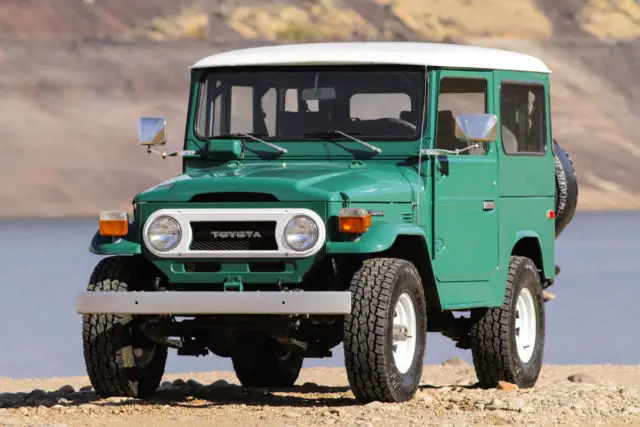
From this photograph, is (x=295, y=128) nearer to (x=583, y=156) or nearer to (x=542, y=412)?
(x=542, y=412)

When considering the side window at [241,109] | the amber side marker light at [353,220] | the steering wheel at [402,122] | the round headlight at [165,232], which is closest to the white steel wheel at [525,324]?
the steering wheel at [402,122]

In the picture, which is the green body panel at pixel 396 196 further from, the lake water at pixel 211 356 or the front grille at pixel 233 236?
the lake water at pixel 211 356

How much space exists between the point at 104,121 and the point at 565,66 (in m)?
27.7

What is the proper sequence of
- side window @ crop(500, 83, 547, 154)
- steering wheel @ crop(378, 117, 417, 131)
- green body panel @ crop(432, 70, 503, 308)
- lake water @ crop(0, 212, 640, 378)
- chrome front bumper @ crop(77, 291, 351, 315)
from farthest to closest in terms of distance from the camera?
lake water @ crop(0, 212, 640, 378) < side window @ crop(500, 83, 547, 154) < steering wheel @ crop(378, 117, 417, 131) < green body panel @ crop(432, 70, 503, 308) < chrome front bumper @ crop(77, 291, 351, 315)

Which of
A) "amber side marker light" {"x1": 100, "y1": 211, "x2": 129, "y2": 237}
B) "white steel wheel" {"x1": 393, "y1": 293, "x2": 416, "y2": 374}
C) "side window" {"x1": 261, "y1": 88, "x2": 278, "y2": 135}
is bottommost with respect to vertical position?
"white steel wheel" {"x1": 393, "y1": 293, "x2": 416, "y2": 374}

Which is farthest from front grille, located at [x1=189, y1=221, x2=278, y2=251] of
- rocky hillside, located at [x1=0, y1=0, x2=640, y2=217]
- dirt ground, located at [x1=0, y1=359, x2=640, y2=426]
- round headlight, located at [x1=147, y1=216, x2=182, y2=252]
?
rocky hillside, located at [x1=0, y1=0, x2=640, y2=217]

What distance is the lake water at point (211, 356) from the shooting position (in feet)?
78.7

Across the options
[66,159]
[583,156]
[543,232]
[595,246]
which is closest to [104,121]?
[66,159]

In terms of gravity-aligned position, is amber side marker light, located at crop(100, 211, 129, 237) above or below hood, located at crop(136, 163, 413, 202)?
below

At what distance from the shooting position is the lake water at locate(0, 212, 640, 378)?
24.0m

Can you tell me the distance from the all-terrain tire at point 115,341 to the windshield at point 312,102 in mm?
1403

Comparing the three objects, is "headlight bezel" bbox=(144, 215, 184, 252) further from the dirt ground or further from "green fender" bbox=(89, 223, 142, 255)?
the dirt ground

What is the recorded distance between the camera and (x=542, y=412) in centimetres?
1114

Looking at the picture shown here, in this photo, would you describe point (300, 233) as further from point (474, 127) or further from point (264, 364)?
point (264, 364)
